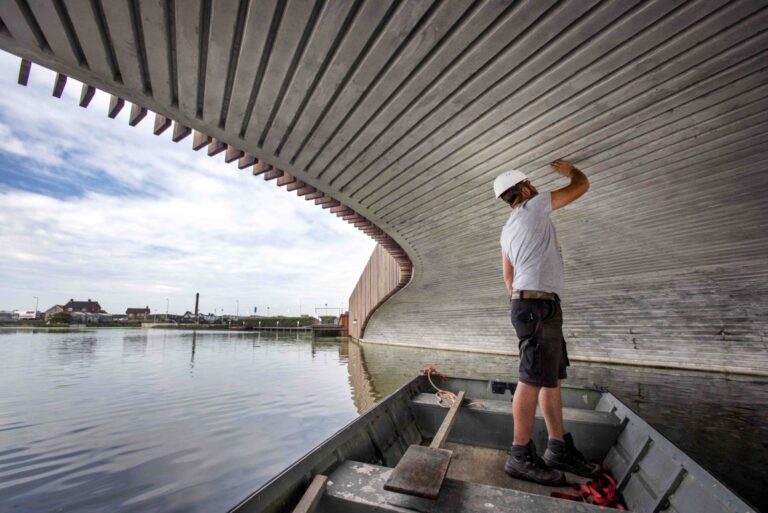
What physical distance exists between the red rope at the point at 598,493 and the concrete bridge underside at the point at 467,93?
289cm

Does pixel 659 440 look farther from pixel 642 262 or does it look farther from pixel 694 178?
pixel 642 262

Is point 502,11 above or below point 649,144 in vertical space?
above

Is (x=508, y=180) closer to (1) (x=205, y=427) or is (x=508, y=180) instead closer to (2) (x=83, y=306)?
(1) (x=205, y=427)

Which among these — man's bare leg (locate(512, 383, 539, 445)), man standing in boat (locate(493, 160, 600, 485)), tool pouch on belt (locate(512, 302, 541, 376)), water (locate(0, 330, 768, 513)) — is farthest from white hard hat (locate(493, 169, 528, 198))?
water (locate(0, 330, 768, 513))

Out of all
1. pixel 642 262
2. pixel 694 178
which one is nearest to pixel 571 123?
pixel 694 178

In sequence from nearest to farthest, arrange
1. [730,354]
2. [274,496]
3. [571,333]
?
1. [274,496]
2. [730,354]
3. [571,333]

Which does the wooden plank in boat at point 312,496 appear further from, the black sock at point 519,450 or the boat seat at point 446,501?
the black sock at point 519,450

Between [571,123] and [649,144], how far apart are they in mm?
880

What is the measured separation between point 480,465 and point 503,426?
1.70 feet

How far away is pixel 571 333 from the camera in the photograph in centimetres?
1036

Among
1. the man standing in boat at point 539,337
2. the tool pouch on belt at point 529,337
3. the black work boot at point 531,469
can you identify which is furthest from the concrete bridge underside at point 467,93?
the black work boot at point 531,469

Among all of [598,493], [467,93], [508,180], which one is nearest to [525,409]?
[598,493]

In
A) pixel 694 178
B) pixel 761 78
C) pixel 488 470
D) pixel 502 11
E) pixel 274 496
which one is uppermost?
pixel 502 11

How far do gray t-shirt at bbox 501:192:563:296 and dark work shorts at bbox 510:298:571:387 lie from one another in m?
0.11
